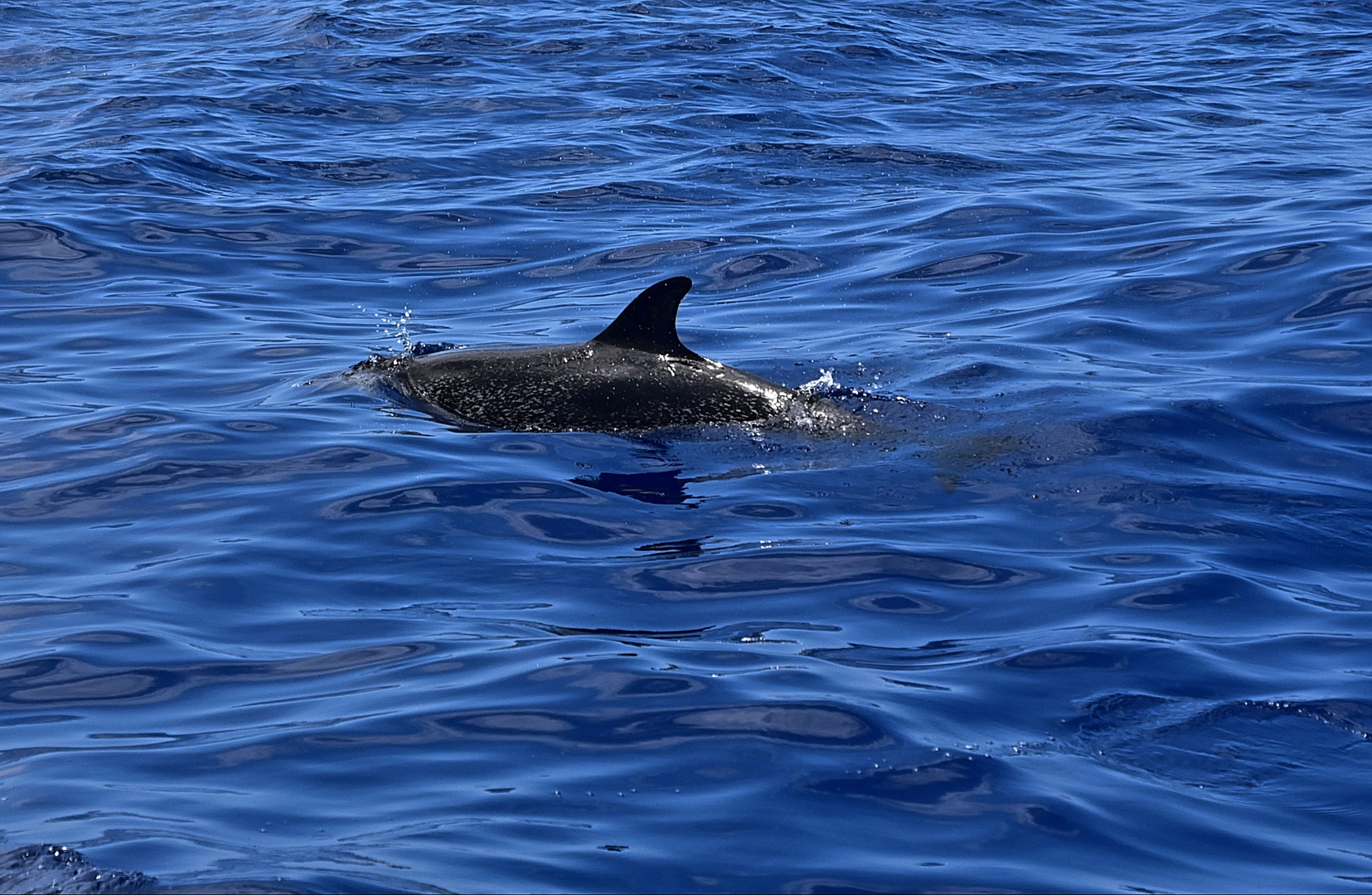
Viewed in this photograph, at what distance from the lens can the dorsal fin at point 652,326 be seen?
1037 centimetres

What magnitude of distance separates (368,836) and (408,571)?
2890mm

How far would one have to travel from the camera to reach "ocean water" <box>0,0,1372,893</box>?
18.5ft

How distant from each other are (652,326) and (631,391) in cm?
46

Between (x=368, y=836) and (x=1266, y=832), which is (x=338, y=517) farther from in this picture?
(x=1266, y=832)

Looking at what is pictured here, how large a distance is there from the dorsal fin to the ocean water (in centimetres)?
76

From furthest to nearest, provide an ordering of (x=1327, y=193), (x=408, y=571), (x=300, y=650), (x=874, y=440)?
(x=1327, y=193), (x=874, y=440), (x=408, y=571), (x=300, y=650)

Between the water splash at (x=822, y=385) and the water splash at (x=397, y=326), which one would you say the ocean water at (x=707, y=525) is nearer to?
the water splash at (x=397, y=326)

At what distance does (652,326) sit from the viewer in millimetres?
10555

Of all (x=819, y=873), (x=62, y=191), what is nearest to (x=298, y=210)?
(x=62, y=191)

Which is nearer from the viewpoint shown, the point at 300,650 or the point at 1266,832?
the point at 1266,832

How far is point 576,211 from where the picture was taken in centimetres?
1806

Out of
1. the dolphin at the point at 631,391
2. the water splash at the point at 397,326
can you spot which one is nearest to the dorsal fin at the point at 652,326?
the dolphin at the point at 631,391

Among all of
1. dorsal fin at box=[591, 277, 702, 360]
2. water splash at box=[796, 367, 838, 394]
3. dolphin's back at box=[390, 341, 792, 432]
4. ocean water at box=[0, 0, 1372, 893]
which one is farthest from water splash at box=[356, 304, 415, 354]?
water splash at box=[796, 367, 838, 394]

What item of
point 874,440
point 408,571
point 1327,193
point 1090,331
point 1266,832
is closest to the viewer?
point 1266,832
